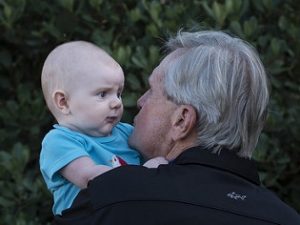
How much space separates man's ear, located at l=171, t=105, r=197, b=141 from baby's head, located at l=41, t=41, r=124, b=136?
0.75 ft

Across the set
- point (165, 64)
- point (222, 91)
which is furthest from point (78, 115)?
point (222, 91)

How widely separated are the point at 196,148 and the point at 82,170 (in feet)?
1.22

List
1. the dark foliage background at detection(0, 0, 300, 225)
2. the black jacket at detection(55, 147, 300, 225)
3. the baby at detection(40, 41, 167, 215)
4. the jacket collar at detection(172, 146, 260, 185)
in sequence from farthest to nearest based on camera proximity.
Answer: the dark foliage background at detection(0, 0, 300, 225), the baby at detection(40, 41, 167, 215), the jacket collar at detection(172, 146, 260, 185), the black jacket at detection(55, 147, 300, 225)

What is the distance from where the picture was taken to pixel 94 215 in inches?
115

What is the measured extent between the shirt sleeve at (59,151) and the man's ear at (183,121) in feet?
1.00

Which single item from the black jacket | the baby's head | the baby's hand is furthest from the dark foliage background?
the black jacket

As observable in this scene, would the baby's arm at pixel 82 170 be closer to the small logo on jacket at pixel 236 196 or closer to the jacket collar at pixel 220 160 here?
the jacket collar at pixel 220 160

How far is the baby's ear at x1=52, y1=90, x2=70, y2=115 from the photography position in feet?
10.6

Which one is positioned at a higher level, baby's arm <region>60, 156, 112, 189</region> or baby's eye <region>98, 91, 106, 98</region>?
baby's eye <region>98, 91, 106, 98</region>

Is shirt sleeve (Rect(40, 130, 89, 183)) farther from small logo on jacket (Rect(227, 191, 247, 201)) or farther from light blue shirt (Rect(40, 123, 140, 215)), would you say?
small logo on jacket (Rect(227, 191, 247, 201))

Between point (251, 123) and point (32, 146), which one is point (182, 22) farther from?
point (251, 123)

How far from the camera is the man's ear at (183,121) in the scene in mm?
3096

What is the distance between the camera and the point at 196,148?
10.1 feet

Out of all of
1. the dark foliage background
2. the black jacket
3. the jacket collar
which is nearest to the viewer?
the black jacket
